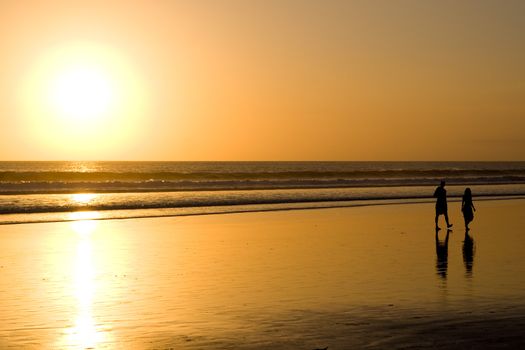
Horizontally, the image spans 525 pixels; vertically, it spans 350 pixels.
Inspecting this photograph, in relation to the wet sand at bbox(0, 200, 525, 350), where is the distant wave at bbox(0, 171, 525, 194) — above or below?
above

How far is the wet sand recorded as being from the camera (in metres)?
9.41

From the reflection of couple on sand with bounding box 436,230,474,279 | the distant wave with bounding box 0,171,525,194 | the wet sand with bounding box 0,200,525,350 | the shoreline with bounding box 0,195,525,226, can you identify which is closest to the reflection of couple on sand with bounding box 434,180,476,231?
the wet sand with bounding box 0,200,525,350

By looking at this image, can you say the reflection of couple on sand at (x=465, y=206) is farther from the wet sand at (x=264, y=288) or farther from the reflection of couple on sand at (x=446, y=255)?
the reflection of couple on sand at (x=446, y=255)

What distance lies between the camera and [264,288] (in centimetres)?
1302

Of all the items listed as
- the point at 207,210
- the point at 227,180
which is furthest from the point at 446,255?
the point at 227,180

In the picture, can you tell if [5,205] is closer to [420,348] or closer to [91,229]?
[91,229]

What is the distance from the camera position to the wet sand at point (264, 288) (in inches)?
370

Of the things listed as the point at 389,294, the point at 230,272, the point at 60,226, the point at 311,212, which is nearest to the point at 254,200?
the point at 311,212

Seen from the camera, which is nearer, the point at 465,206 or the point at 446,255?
the point at 446,255

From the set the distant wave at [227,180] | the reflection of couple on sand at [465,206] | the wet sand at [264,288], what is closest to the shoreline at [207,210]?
the wet sand at [264,288]

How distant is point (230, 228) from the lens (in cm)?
2469

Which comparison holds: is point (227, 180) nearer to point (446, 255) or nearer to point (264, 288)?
point (446, 255)

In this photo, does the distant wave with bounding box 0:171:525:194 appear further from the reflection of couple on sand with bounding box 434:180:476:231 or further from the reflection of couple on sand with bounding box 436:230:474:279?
the reflection of couple on sand with bounding box 436:230:474:279

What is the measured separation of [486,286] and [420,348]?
4.73 m
